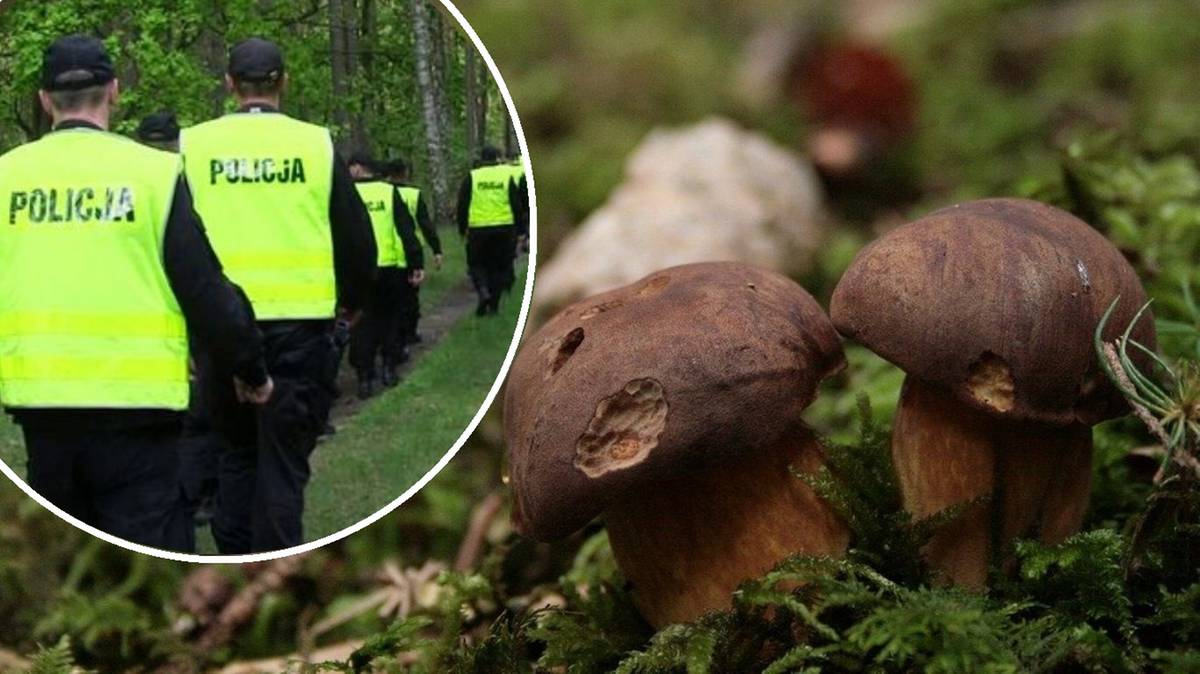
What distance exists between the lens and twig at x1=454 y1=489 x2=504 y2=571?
2408 mm

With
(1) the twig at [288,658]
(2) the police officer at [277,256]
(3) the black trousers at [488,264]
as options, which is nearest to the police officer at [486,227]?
(3) the black trousers at [488,264]

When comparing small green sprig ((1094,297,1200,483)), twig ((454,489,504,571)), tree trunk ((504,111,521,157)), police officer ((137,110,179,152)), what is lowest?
twig ((454,489,504,571))

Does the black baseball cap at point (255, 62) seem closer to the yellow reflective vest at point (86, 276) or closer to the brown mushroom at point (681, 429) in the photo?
the yellow reflective vest at point (86, 276)

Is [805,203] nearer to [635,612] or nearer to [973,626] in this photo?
[635,612]

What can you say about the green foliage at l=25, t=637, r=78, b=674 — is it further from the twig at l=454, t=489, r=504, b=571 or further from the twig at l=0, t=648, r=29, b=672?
the twig at l=454, t=489, r=504, b=571

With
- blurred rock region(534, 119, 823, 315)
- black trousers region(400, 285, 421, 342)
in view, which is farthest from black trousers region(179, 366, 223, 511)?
blurred rock region(534, 119, 823, 315)

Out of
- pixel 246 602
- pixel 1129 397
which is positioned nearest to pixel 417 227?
pixel 1129 397

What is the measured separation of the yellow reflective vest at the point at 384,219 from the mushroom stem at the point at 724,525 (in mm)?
447

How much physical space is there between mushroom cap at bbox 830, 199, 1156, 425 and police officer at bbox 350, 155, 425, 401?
59 centimetres

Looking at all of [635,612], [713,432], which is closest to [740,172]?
[635,612]

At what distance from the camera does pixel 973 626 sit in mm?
1385

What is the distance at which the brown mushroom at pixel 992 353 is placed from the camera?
4.59 ft

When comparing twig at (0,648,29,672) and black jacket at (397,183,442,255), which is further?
twig at (0,648,29,672)

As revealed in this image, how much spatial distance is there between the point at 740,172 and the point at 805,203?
0.21 meters
